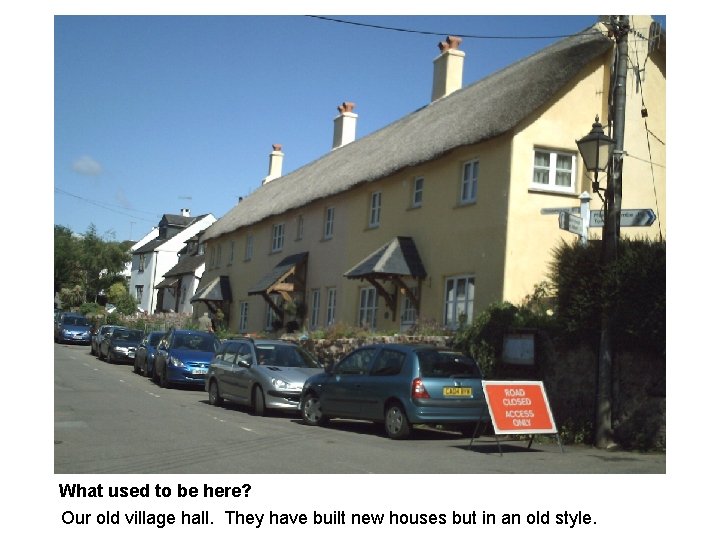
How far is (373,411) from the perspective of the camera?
537 inches

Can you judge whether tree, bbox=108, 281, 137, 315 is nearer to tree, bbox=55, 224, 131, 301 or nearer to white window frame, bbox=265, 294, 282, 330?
tree, bbox=55, 224, 131, 301

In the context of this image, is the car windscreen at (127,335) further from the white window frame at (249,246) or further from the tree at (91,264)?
the tree at (91,264)

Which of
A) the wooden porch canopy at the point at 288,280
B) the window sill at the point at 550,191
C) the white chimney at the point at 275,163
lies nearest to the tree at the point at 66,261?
the white chimney at the point at 275,163

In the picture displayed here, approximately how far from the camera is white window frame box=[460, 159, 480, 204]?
19.9m

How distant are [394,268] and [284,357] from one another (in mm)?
4738

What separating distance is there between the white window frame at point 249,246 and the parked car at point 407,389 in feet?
73.7

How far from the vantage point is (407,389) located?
1289 cm

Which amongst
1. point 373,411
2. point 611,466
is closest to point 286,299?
point 373,411

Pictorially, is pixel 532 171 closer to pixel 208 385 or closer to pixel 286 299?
pixel 208 385

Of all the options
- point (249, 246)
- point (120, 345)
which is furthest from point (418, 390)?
point (249, 246)

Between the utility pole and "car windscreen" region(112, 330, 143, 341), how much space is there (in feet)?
80.3

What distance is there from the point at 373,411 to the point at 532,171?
7843 millimetres

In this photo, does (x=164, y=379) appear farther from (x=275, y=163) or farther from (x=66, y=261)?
(x=66, y=261)

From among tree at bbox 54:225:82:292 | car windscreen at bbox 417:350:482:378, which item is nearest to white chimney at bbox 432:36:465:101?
car windscreen at bbox 417:350:482:378
